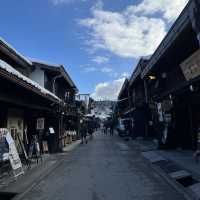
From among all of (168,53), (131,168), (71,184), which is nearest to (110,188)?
(71,184)

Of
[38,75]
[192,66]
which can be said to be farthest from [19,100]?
[38,75]

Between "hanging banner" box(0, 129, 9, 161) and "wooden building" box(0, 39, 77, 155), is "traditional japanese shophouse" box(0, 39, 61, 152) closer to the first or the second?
"wooden building" box(0, 39, 77, 155)

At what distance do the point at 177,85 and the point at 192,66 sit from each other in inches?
211

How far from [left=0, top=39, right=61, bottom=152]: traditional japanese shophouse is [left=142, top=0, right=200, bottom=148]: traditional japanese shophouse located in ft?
19.8

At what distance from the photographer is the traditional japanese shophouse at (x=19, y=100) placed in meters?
10.3

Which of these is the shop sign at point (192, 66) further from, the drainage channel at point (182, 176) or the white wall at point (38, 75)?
the white wall at point (38, 75)

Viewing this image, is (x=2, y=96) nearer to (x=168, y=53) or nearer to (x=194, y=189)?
(x=194, y=189)

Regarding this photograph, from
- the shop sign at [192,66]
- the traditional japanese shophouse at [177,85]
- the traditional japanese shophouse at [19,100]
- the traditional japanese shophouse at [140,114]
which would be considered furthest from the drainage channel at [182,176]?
the traditional japanese shophouse at [140,114]

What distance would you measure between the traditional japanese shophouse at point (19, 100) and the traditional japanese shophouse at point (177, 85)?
6039 mm

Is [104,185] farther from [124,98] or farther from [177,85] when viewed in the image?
[124,98]

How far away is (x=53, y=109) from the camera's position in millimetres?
20688

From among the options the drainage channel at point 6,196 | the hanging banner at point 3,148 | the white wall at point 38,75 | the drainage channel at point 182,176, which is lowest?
the drainage channel at point 6,196

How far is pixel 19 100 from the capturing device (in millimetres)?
12227

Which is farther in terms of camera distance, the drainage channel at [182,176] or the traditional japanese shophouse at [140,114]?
the traditional japanese shophouse at [140,114]
